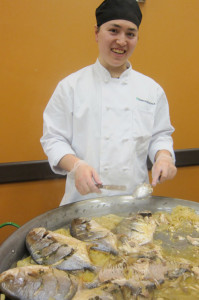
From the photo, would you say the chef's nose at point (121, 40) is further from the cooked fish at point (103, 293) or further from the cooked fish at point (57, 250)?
the cooked fish at point (103, 293)

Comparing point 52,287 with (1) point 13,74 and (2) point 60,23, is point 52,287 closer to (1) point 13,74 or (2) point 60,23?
(1) point 13,74

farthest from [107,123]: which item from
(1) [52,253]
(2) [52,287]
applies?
(2) [52,287]

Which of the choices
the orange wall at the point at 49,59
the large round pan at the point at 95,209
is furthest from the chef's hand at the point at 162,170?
the orange wall at the point at 49,59

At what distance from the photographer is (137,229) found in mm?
1325

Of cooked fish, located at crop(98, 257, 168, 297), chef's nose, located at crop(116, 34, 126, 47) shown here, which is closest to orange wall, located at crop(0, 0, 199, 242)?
chef's nose, located at crop(116, 34, 126, 47)

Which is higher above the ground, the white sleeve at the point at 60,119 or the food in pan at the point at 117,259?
the white sleeve at the point at 60,119

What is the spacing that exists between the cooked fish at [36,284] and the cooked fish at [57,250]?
0.09 metres

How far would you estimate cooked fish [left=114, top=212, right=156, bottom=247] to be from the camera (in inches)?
50.8

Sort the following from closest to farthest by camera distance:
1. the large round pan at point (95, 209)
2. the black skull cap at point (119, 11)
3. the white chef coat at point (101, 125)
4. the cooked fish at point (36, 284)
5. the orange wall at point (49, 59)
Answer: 1. the cooked fish at point (36, 284)
2. the large round pan at point (95, 209)
3. the black skull cap at point (119, 11)
4. the white chef coat at point (101, 125)
5. the orange wall at point (49, 59)

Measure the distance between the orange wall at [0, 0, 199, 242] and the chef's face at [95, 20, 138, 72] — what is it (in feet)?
2.30

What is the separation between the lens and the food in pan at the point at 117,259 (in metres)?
0.97

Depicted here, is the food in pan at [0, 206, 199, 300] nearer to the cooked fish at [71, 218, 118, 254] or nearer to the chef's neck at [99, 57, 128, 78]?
the cooked fish at [71, 218, 118, 254]

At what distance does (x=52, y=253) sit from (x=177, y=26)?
2.17m

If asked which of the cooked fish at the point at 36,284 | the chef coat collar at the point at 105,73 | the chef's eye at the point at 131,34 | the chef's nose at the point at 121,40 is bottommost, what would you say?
the cooked fish at the point at 36,284
